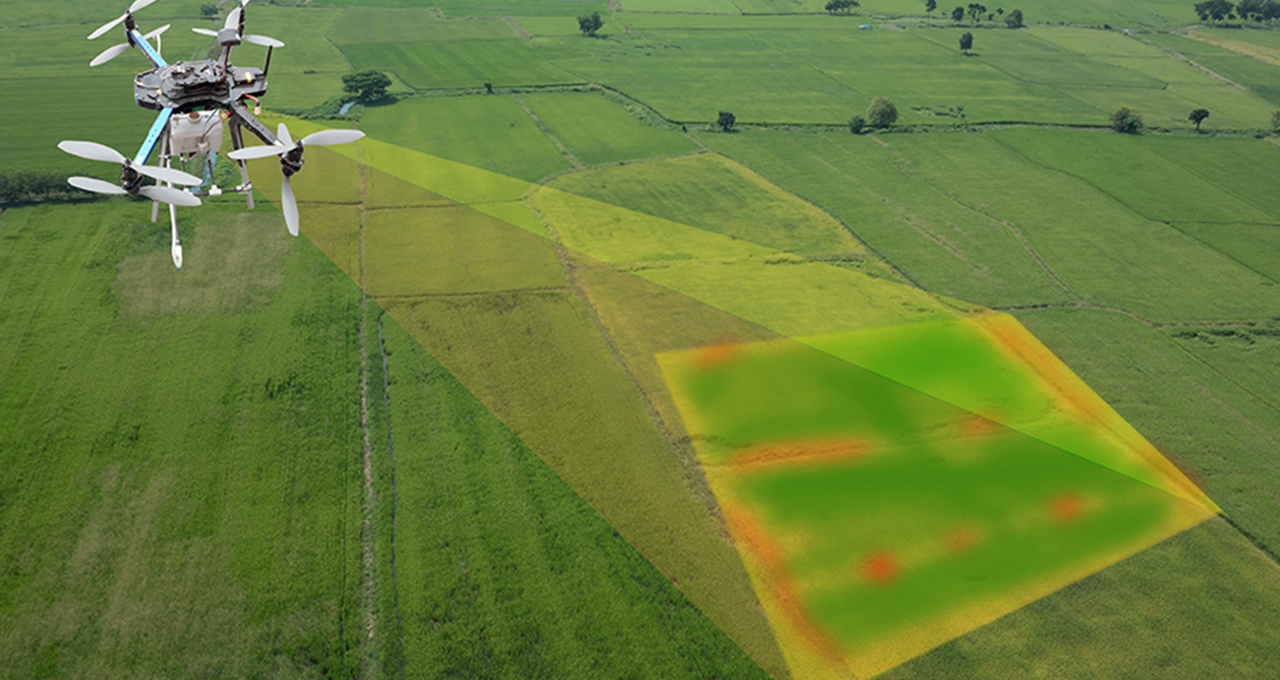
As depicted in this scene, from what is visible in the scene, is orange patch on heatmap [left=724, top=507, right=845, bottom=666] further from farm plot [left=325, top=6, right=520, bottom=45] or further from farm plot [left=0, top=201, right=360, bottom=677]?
farm plot [left=325, top=6, right=520, bottom=45]

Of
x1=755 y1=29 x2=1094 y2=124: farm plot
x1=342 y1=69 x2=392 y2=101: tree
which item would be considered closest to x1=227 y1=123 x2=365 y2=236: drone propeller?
x1=342 y1=69 x2=392 y2=101: tree

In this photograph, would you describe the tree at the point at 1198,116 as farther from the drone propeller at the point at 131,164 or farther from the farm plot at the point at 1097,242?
the drone propeller at the point at 131,164

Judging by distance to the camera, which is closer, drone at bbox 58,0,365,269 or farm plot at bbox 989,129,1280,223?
drone at bbox 58,0,365,269

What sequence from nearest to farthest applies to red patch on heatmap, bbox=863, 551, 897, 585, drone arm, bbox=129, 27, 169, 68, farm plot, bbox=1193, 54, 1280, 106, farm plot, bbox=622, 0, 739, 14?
drone arm, bbox=129, 27, 169, 68
red patch on heatmap, bbox=863, 551, 897, 585
farm plot, bbox=1193, 54, 1280, 106
farm plot, bbox=622, 0, 739, 14

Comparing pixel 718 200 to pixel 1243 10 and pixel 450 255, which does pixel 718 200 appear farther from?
pixel 1243 10

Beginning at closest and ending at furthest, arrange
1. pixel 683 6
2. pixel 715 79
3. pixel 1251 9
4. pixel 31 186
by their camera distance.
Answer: pixel 31 186 → pixel 715 79 → pixel 1251 9 → pixel 683 6

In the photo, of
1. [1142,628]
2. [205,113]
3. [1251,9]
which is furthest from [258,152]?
→ [1251,9]
